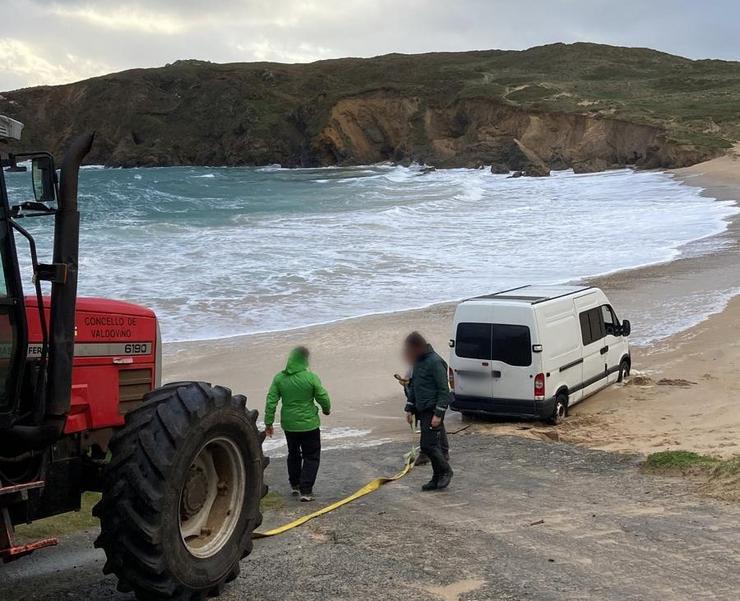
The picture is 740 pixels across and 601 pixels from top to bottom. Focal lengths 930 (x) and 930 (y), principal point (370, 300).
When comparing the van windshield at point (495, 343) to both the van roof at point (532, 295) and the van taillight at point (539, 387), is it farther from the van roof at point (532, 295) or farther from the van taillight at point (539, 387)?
the van roof at point (532, 295)

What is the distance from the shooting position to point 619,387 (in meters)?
14.5

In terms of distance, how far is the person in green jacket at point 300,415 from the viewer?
8805 mm

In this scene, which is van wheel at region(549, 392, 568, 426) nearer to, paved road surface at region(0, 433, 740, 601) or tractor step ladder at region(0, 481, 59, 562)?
paved road surface at region(0, 433, 740, 601)

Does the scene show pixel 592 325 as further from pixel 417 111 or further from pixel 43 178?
pixel 417 111

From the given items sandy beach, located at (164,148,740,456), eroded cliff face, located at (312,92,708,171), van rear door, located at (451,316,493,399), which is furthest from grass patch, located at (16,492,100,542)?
eroded cliff face, located at (312,92,708,171)

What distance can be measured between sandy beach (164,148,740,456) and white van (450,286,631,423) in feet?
1.15

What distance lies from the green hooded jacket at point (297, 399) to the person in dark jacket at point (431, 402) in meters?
1.02

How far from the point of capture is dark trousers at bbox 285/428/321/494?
8.78m

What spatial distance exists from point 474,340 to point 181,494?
7990mm

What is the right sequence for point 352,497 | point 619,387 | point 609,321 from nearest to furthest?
point 352,497 < point 619,387 < point 609,321

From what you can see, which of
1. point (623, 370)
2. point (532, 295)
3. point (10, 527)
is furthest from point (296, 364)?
point (623, 370)

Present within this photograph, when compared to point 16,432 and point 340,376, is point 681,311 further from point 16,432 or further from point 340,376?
point 16,432

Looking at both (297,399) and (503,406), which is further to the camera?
(503,406)

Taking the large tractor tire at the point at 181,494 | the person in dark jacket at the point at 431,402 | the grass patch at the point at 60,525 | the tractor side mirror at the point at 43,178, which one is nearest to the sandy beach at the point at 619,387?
the person in dark jacket at the point at 431,402
